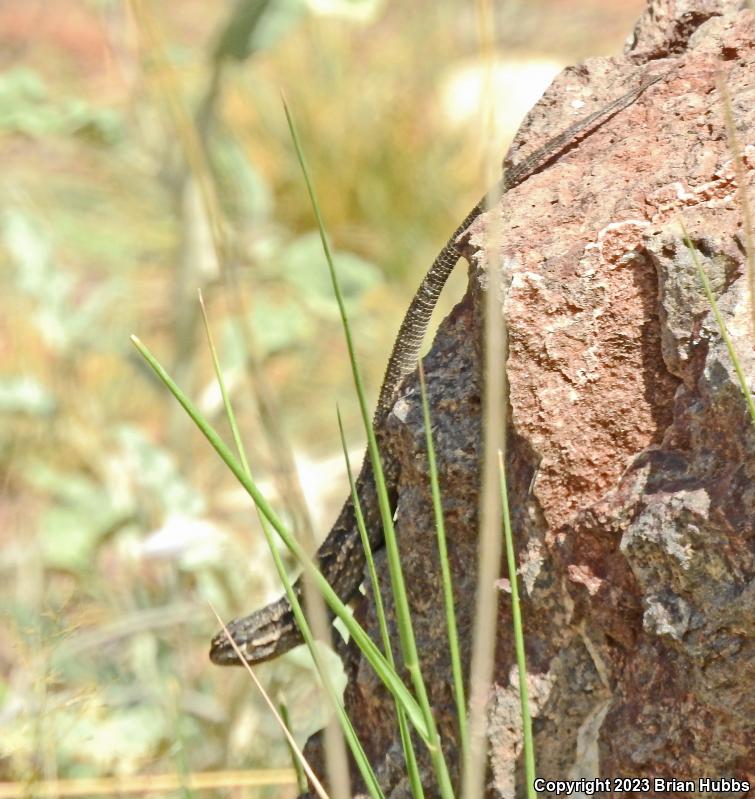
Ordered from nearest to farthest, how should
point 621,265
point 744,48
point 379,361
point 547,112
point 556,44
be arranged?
point 621,265
point 744,48
point 547,112
point 379,361
point 556,44

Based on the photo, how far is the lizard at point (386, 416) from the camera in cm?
165

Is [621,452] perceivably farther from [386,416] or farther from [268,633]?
[268,633]

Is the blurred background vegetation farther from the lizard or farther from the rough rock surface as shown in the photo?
the rough rock surface

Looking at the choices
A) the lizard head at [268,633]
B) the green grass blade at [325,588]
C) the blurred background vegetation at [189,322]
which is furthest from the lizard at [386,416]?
the green grass blade at [325,588]

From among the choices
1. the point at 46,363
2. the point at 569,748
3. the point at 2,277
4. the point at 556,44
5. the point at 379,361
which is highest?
the point at 556,44

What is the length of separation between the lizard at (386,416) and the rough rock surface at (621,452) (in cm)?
4

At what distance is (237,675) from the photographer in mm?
3146

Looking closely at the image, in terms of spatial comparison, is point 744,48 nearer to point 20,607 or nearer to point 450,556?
point 450,556

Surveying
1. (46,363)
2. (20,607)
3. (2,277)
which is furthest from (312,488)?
(2,277)

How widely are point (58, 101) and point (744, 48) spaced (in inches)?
95.4

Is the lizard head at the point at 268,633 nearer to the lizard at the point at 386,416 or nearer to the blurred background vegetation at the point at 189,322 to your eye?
the lizard at the point at 386,416

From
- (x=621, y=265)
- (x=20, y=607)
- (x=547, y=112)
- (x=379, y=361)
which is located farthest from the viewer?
(x=379, y=361)

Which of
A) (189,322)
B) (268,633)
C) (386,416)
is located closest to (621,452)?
(386,416)

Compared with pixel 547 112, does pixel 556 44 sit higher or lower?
higher
